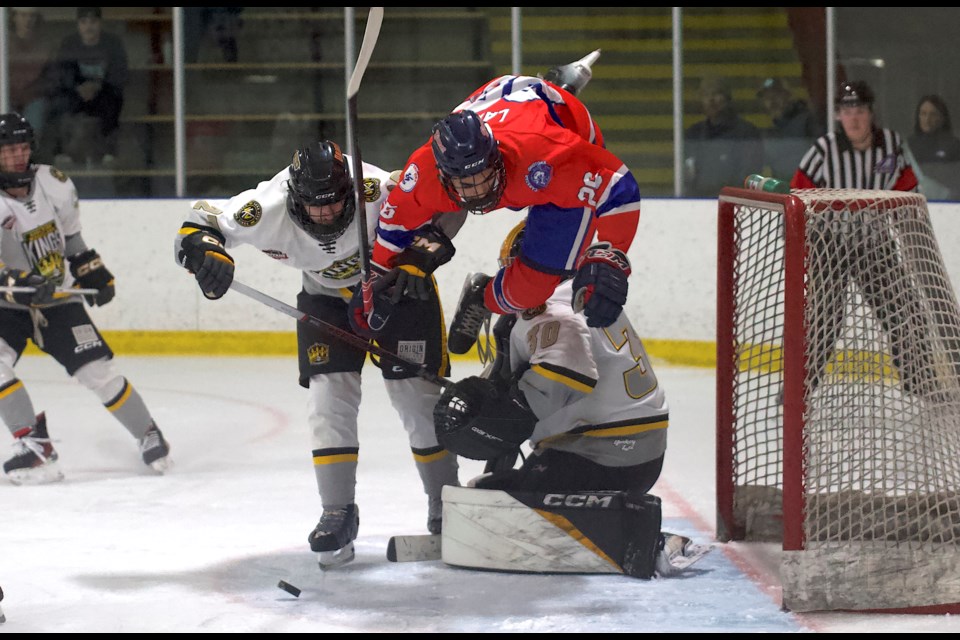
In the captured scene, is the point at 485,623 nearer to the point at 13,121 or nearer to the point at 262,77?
the point at 13,121

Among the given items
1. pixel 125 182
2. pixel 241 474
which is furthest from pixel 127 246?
pixel 241 474

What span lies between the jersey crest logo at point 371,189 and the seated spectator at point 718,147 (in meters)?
3.17

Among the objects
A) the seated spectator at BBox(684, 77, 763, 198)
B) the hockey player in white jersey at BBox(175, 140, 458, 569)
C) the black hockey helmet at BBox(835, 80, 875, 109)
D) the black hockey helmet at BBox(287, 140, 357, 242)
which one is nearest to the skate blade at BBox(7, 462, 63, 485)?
the hockey player in white jersey at BBox(175, 140, 458, 569)

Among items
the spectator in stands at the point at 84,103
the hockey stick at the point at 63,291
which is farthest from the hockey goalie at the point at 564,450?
the spectator in stands at the point at 84,103

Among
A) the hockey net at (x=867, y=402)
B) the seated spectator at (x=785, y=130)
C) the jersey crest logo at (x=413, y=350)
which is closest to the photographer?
the hockey net at (x=867, y=402)

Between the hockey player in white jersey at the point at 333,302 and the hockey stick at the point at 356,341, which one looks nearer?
the hockey player in white jersey at the point at 333,302

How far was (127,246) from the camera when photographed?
19.8 ft

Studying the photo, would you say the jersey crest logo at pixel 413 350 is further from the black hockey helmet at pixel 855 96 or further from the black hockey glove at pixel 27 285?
the black hockey helmet at pixel 855 96

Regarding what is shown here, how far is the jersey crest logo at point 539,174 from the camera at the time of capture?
274 cm

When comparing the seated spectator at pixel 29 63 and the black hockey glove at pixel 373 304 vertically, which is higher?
the seated spectator at pixel 29 63

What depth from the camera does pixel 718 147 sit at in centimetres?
599

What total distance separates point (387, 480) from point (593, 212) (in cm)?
128

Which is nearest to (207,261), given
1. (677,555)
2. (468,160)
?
(468,160)

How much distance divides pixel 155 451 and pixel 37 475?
337 millimetres
